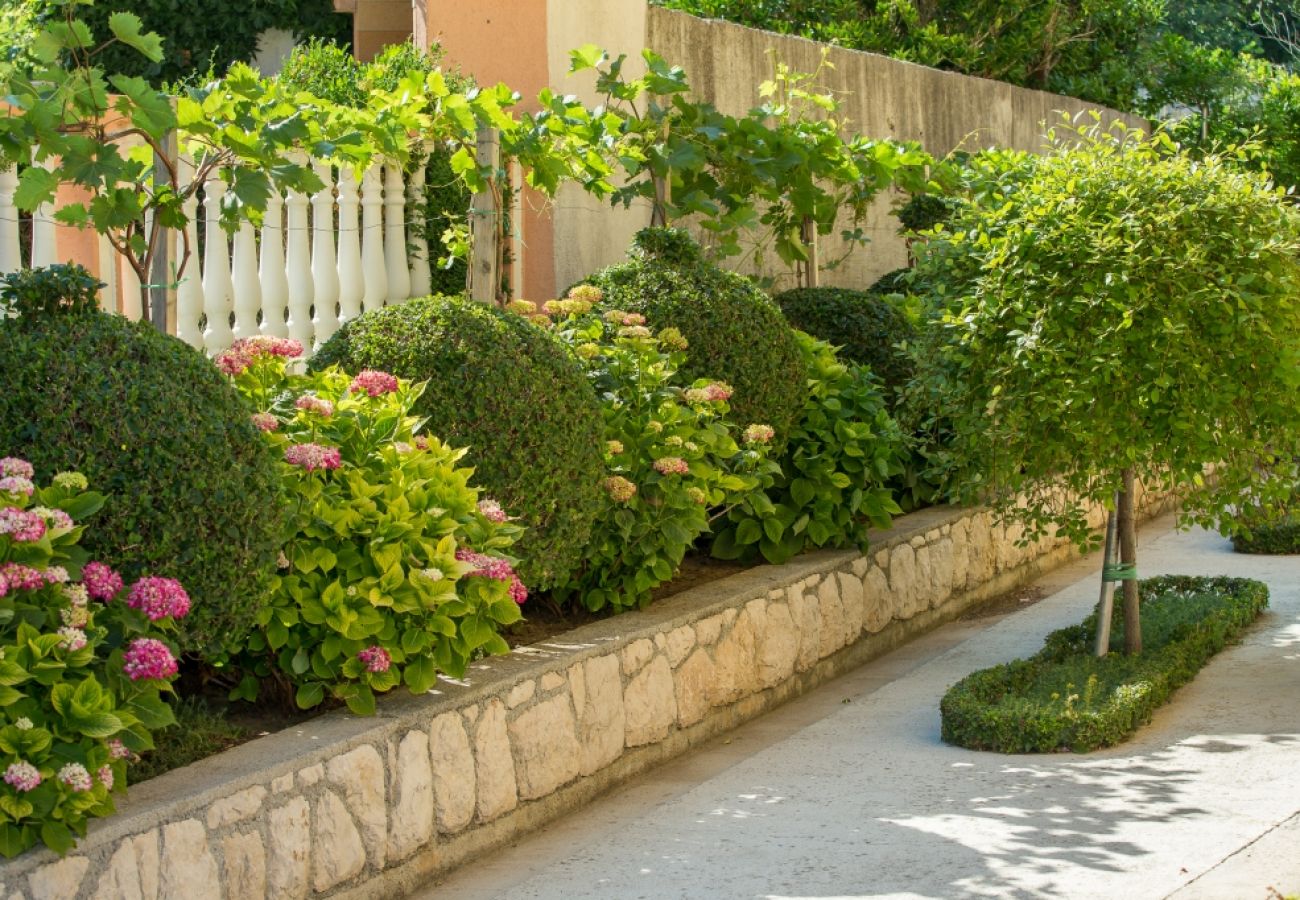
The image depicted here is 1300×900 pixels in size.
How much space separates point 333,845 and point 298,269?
2.92m

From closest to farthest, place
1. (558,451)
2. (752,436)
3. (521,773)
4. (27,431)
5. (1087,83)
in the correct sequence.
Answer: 1. (27,431)
2. (521,773)
3. (558,451)
4. (752,436)
5. (1087,83)

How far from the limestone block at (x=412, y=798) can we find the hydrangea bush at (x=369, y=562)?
→ 0.17 metres

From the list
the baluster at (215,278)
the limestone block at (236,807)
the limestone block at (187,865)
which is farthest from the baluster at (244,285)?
the limestone block at (187,865)

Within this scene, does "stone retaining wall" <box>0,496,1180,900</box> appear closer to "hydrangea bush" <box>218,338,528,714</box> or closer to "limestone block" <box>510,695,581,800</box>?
"limestone block" <box>510,695,581,800</box>

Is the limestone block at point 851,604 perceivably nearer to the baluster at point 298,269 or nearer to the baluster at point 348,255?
the baluster at point 348,255

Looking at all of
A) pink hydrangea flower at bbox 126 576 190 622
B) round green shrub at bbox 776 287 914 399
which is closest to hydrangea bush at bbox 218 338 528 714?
pink hydrangea flower at bbox 126 576 190 622

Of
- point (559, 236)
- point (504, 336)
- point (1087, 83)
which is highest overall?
point (1087, 83)

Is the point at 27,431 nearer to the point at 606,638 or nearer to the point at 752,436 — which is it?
the point at 606,638

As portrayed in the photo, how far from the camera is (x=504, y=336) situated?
221 inches

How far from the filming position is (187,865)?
3.88 meters

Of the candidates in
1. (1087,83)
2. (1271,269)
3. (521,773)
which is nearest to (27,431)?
(521,773)

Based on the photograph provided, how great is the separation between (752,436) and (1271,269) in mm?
2051

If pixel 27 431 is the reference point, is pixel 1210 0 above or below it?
above

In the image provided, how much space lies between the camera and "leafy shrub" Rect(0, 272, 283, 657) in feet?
13.4
